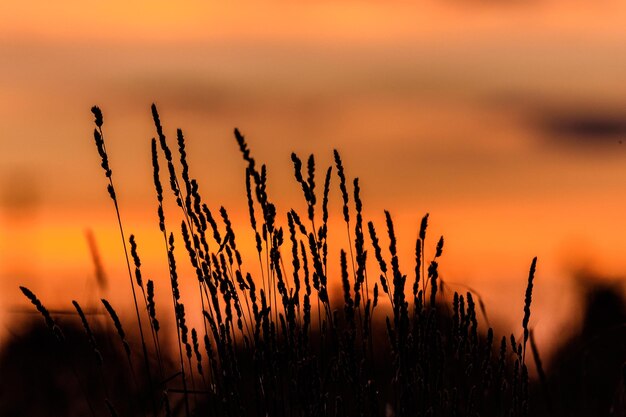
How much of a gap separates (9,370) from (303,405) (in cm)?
322

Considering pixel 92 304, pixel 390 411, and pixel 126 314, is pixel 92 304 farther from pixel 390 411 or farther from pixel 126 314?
pixel 390 411

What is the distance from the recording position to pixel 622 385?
3.85 m

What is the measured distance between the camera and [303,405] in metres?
3.74

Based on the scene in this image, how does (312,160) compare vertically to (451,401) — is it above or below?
above

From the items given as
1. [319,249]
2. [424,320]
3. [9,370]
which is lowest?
[9,370]

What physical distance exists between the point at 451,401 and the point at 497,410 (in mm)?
149

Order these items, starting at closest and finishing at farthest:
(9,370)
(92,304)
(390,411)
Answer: (390,411) → (92,304) → (9,370)

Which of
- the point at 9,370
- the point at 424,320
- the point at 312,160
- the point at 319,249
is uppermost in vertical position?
the point at 312,160

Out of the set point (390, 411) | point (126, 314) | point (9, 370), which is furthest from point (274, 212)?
point (9, 370)

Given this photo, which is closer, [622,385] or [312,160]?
[622,385]

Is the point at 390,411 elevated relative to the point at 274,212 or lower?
lower

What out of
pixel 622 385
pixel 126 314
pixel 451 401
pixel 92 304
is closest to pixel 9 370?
pixel 126 314

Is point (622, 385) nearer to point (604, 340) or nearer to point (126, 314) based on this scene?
point (604, 340)

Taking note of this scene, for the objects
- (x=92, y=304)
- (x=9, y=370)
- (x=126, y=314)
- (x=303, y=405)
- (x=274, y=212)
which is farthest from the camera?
(x=9, y=370)
